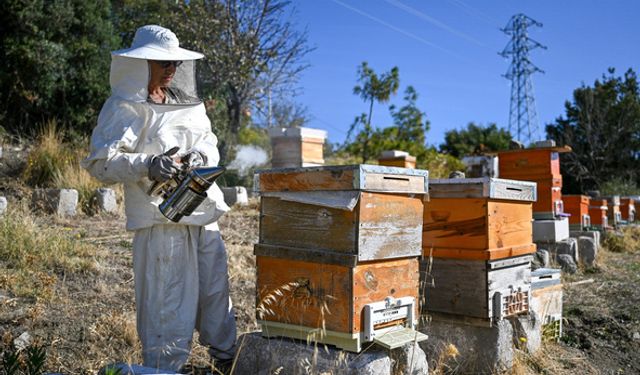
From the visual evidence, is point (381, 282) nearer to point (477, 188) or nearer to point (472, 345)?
point (477, 188)

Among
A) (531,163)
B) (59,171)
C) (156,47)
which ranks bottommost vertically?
(59,171)

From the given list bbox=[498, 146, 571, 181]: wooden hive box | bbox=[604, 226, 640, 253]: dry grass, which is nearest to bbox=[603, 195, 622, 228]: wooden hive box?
bbox=[604, 226, 640, 253]: dry grass

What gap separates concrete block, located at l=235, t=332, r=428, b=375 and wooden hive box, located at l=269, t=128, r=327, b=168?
22.2ft

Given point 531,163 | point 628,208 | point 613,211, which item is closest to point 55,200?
point 531,163

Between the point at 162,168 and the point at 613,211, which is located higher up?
the point at 162,168

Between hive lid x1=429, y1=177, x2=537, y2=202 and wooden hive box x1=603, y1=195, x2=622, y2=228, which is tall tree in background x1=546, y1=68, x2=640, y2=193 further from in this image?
hive lid x1=429, y1=177, x2=537, y2=202

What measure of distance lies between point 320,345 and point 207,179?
930 mm

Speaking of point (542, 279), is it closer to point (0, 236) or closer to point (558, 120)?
point (0, 236)

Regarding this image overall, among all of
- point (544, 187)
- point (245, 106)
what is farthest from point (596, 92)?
point (544, 187)

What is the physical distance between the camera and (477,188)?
3.38 m

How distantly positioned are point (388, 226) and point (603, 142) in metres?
22.2

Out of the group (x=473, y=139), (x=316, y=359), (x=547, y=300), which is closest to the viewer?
(x=316, y=359)

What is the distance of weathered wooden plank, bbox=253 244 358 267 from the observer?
2.56 meters

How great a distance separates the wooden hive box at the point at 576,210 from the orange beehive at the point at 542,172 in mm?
1952
